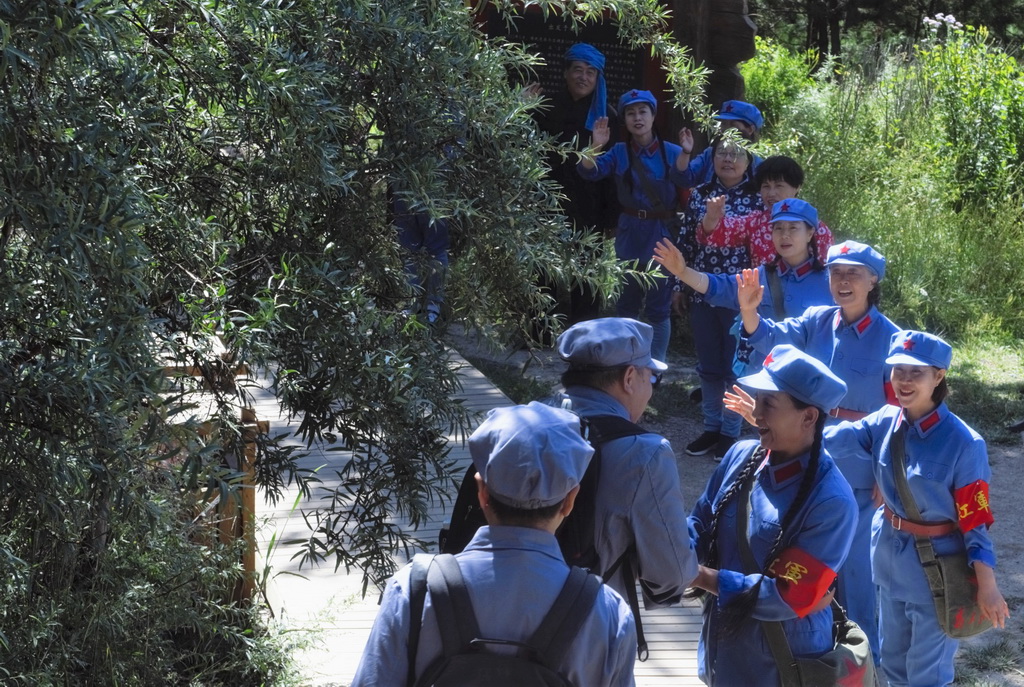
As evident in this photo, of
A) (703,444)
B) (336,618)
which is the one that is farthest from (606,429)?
(703,444)

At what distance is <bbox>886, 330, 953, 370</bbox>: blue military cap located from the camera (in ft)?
12.8

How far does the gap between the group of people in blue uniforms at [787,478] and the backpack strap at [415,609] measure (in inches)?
0.8

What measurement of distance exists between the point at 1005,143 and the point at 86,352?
457 inches

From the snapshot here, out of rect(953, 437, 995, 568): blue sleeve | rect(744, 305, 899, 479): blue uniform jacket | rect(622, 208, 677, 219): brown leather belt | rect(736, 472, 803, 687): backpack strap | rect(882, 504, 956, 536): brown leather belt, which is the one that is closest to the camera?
rect(736, 472, 803, 687): backpack strap

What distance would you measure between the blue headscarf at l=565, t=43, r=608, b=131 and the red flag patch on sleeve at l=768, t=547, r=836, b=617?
5099 millimetres

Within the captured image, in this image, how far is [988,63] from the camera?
489 inches

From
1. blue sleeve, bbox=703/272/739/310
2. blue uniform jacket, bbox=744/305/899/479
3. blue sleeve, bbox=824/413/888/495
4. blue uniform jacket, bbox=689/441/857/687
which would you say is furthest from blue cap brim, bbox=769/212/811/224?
blue uniform jacket, bbox=689/441/857/687

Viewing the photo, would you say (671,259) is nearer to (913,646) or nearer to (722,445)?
(913,646)

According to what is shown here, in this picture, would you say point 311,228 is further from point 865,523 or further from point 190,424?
point 865,523

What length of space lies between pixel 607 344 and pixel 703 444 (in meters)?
4.63

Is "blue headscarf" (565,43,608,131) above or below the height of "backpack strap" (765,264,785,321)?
above

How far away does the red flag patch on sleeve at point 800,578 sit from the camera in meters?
2.91

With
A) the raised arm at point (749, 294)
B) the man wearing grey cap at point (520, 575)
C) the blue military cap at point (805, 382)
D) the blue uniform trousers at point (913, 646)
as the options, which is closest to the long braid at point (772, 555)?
the blue military cap at point (805, 382)

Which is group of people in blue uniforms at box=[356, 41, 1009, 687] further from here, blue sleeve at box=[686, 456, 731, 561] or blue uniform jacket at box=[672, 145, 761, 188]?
blue uniform jacket at box=[672, 145, 761, 188]
